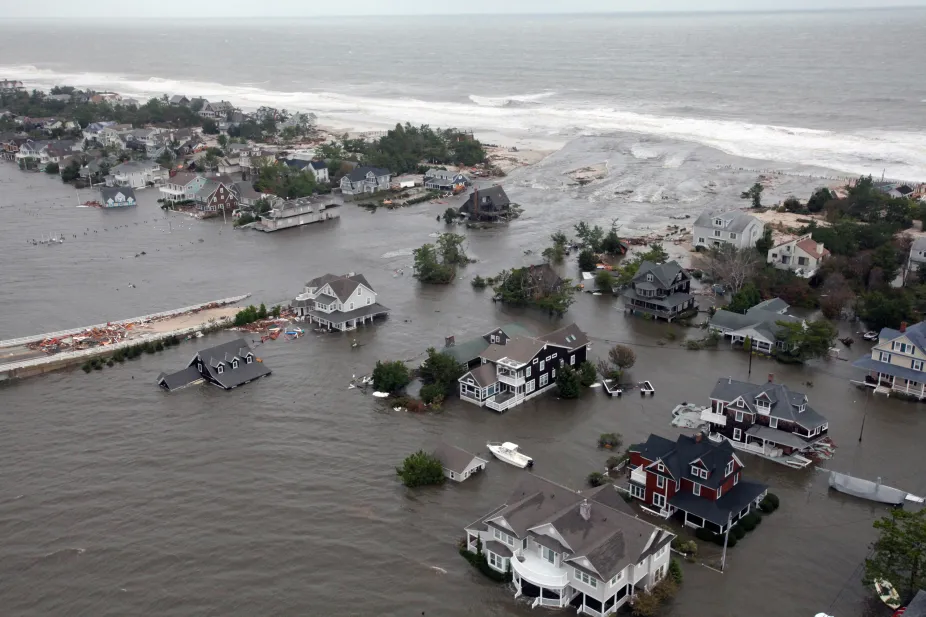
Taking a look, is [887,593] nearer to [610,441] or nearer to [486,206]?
[610,441]

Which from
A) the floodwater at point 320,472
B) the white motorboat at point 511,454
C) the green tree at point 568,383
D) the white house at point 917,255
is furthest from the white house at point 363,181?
the white motorboat at point 511,454

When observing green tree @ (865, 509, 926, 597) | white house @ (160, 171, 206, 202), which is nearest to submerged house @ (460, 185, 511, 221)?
white house @ (160, 171, 206, 202)

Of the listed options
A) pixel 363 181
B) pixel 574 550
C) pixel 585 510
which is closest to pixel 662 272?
pixel 585 510

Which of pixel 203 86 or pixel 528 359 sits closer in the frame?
pixel 528 359

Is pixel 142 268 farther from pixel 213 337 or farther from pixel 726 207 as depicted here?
pixel 726 207

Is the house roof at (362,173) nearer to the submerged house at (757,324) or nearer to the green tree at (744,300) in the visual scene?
the green tree at (744,300)

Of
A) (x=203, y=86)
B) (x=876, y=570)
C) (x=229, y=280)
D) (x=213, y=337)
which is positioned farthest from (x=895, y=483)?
(x=203, y=86)
